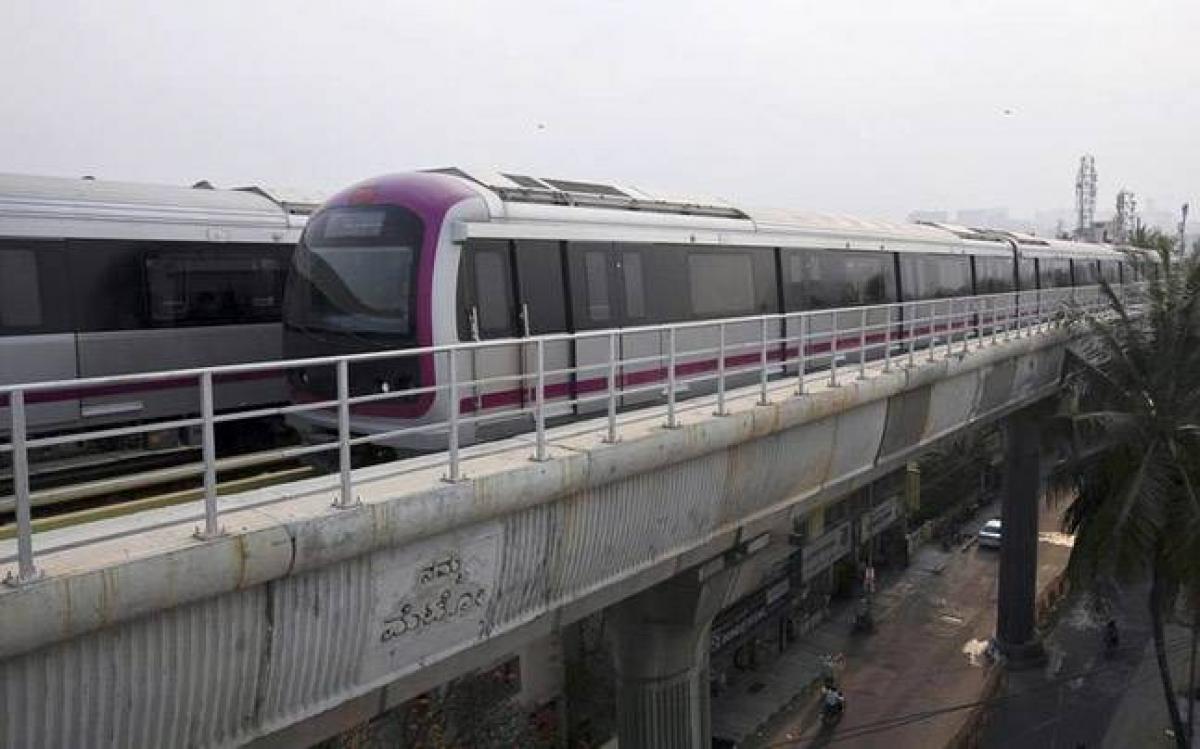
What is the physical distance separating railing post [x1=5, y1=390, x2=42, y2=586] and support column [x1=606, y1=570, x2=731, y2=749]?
7532mm

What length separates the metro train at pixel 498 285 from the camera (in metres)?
8.26

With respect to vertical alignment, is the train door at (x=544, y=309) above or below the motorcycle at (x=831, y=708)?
above

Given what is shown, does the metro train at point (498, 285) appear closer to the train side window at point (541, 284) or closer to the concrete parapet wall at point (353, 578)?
the train side window at point (541, 284)

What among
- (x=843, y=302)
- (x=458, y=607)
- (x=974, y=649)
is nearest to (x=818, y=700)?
(x=974, y=649)

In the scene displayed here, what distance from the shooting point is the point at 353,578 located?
5262 mm

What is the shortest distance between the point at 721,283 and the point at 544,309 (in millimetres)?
3487

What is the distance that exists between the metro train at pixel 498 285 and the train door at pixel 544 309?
16 millimetres

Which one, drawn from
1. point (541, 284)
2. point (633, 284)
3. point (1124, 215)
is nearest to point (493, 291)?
point (541, 284)

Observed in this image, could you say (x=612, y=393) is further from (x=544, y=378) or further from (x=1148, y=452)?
(x=1148, y=452)

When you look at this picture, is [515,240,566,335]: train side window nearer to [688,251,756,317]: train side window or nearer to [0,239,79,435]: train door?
[688,251,756,317]: train side window

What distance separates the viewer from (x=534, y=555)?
6.56 metres

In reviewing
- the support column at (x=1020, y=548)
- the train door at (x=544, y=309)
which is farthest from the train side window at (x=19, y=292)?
the support column at (x=1020, y=548)

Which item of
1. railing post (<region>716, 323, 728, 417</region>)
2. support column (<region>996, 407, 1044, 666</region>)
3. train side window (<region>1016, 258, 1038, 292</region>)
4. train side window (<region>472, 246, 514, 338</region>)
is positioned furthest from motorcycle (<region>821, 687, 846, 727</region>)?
train side window (<region>472, 246, 514, 338</region>)

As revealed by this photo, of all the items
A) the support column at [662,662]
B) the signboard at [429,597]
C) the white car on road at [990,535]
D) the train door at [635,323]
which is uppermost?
the train door at [635,323]
